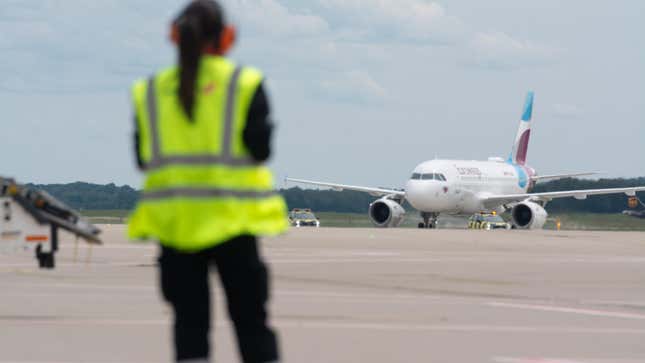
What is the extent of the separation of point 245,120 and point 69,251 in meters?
17.0

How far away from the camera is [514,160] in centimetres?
7225

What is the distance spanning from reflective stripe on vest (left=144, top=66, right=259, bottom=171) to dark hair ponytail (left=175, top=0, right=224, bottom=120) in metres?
0.15

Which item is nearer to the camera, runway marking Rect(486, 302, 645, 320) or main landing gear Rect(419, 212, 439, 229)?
runway marking Rect(486, 302, 645, 320)

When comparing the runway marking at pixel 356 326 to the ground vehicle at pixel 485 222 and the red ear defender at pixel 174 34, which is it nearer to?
the red ear defender at pixel 174 34

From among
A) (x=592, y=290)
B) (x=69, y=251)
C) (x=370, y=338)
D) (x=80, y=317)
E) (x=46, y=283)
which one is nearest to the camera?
(x=370, y=338)

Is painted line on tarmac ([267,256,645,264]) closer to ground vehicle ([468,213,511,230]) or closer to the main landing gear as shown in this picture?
the main landing gear

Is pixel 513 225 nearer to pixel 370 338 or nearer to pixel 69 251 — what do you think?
pixel 69 251

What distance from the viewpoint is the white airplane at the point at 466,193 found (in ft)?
184

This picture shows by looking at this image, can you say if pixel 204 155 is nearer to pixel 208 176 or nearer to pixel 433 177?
pixel 208 176

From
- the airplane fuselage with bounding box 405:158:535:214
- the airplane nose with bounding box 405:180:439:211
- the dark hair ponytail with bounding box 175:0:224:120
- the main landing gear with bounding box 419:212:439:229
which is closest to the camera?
the dark hair ponytail with bounding box 175:0:224:120

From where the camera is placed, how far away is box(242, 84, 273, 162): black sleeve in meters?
5.21

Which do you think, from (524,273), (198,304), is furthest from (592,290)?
(198,304)

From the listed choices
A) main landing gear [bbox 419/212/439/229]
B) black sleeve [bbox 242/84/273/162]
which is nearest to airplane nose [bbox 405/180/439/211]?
main landing gear [bbox 419/212/439/229]

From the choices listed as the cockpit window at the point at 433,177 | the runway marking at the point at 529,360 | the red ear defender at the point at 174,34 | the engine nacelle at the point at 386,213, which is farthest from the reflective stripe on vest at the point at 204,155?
the engine nacelle at the point at 386,213
